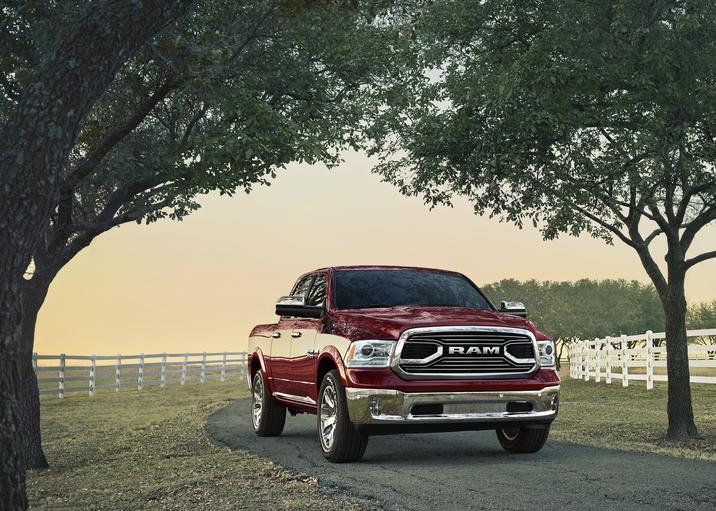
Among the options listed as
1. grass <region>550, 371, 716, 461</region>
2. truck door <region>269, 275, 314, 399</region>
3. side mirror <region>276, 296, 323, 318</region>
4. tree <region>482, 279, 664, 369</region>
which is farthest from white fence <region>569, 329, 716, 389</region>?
tree <region>482, 279, 664, 369</region>

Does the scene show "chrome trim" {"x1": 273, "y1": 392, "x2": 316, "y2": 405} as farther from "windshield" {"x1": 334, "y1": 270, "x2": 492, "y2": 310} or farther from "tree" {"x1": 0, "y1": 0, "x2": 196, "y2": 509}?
"tree" {"x1": 0, "y1": 0, "x2": 196, "y2": 509}

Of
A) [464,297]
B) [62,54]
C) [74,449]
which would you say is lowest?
[74,449]

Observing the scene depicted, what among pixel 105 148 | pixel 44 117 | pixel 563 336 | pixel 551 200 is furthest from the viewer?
pixel 563 336

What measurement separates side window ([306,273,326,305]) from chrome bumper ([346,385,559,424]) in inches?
78.8

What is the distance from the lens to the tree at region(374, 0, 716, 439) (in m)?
14.3

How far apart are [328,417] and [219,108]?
846cm

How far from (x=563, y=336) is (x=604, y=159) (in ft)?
207

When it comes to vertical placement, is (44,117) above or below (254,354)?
above

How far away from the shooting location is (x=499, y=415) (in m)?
9.55

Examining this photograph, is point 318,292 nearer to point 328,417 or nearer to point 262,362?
point 328,417

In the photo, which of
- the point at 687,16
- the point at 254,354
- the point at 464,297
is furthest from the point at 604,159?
the point at 254,354

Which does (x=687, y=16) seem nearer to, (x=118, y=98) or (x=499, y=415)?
(x=499, y=415)

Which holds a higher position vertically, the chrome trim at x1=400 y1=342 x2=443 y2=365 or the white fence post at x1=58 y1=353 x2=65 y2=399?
the chrome trim at x1=400 y1=342 x2=443 y2=365

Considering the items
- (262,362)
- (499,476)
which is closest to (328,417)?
(499,476)
